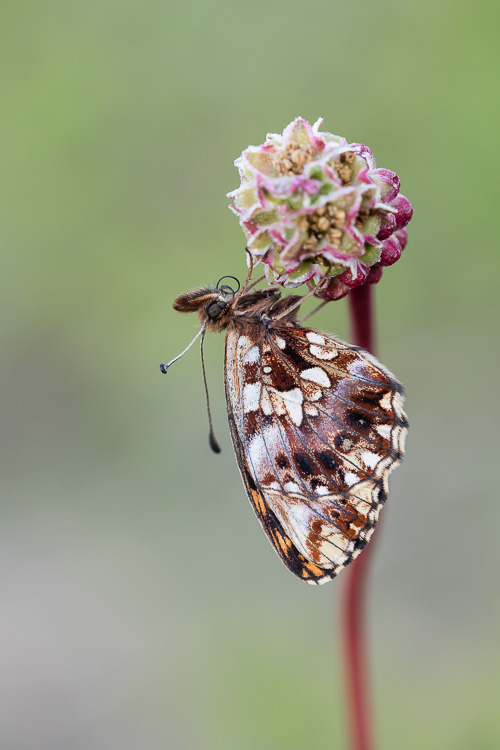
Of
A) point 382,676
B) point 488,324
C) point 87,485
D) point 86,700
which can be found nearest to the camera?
point 382,676

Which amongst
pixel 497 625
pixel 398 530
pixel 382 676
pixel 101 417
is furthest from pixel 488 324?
pixel 101 417

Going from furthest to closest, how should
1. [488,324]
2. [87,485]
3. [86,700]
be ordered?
[87,485]
[488,324]
[86,700]

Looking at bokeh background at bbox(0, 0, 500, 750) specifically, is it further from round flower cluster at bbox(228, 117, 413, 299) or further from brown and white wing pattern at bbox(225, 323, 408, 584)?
round flower cluster at bbox(228, 117, 413, 299)

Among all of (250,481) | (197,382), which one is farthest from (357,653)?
(197,382)

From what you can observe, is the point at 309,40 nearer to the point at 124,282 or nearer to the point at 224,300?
the point at 124,282

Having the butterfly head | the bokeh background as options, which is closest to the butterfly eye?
the butterfly head

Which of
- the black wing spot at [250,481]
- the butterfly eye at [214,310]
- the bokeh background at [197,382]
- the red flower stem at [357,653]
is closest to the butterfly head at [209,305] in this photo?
the butterfly eye at [214,310]
